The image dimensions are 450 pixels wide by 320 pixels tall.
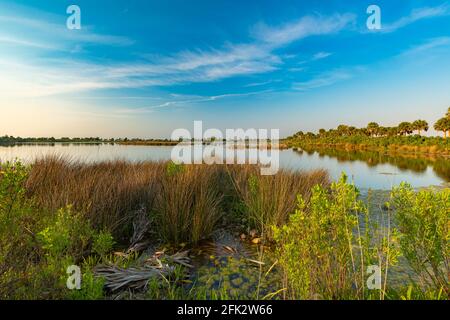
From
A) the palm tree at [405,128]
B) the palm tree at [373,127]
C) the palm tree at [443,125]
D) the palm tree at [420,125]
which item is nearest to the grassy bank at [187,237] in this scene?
the palm tree at [443,125]

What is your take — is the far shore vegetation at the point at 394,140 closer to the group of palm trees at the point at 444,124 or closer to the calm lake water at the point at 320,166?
the group of palm trees at the point at 444,124

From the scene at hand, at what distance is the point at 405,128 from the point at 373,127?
57.5 ft

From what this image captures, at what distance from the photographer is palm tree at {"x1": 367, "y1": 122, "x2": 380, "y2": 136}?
95475 mm

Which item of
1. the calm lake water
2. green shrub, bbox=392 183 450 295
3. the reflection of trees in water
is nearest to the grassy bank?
green shrub, bbox=392 183 450 295

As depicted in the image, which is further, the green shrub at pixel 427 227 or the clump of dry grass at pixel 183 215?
the clump of dry grass at pixel 183 215

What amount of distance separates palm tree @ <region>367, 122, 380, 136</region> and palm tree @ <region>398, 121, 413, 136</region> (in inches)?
494

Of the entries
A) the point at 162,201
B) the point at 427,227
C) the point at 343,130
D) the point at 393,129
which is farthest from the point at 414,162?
the point at 343,130

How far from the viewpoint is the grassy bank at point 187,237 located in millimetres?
2389

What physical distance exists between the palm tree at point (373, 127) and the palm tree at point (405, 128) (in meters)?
12.5

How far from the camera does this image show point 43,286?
246 centimetres

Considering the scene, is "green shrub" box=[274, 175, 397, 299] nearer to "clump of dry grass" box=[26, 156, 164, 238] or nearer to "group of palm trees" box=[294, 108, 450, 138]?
"clump of dry grass" box=[26, 156, 164, 238]
